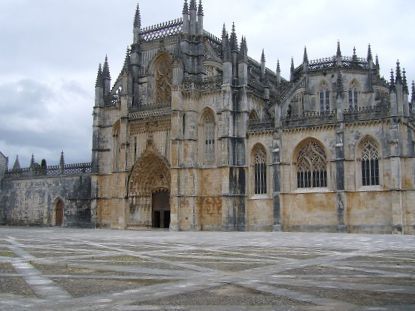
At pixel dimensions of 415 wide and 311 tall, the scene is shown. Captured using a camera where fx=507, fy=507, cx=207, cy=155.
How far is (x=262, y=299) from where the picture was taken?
29.3 feet

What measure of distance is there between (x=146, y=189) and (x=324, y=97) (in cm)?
1965

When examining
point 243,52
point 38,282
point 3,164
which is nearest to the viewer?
point 38,282

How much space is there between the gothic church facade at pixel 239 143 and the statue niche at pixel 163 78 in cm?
10

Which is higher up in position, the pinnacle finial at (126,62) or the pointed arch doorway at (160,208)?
the pinnacle finial at (126,62)

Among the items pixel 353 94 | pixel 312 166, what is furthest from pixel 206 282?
pixel 353 94

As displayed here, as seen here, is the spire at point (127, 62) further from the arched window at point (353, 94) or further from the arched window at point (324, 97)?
the arched window at point (353, 94)

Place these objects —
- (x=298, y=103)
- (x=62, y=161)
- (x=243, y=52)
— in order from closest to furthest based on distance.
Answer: (x=243, y=52)
(x=298, y=103)
(x=62, y=161)

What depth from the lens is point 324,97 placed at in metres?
50.0

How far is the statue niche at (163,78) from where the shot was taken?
4712 centimetres

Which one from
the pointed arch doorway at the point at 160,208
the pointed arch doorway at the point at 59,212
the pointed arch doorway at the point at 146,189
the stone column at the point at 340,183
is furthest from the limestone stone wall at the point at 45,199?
the stone column at the point at 340,183

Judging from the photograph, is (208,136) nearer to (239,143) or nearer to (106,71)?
(239,143)

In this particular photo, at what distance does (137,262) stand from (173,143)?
26.9 metres

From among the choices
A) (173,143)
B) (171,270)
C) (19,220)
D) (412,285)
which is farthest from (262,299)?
(19,220)

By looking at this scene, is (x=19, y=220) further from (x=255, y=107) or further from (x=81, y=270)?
(x=81, y=270)
